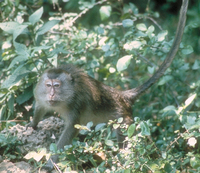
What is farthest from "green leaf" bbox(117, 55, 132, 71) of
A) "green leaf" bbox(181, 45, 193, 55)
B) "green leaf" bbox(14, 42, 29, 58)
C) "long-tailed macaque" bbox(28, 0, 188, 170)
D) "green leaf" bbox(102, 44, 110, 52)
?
"green leaf" bbox(14, 42, 29, 58)

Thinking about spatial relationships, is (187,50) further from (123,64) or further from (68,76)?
(68,76)

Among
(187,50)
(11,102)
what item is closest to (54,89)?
(11,102)

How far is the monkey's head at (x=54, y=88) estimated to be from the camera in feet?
14.1

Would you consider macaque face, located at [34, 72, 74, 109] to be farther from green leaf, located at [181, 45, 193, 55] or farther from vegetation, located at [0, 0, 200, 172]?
green leaf, located at [181, 45, 193, 55]

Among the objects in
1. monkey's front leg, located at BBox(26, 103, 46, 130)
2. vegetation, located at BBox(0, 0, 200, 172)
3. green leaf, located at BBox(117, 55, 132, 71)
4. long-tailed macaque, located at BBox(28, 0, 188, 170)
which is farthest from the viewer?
monkey's front leg, located at BBox(26, 103, 46, 130)

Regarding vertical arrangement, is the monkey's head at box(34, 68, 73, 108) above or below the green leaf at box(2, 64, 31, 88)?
below

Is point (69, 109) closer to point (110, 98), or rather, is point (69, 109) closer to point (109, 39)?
point (110, 98)

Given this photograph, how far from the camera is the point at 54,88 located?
4332 mm

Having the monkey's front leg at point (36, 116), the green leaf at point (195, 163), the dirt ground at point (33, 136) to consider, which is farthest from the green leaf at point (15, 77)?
the green leaf at point (195, 163)

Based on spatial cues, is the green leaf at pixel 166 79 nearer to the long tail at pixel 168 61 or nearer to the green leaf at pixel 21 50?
the long tail at pixel 168 61

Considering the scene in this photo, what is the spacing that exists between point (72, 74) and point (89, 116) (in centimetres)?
69

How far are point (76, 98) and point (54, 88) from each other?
Answer: 36 cm

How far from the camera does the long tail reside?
3905 mm

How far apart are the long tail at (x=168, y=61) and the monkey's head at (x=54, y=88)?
1103 millimetres
